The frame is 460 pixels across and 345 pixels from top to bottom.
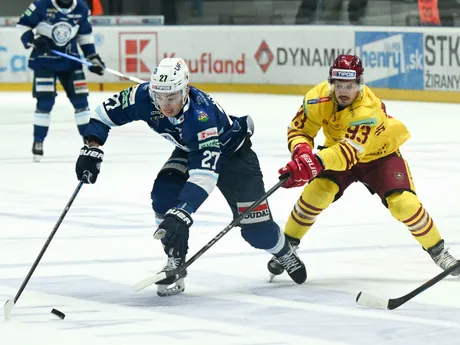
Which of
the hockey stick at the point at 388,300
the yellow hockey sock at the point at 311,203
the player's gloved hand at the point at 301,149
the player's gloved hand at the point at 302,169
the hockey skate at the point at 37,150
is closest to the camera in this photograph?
the hockey stick at the point at 388,300

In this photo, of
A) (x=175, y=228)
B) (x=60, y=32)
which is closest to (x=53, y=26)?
(x=60, y=32)

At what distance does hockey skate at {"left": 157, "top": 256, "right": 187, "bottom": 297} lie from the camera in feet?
15.9

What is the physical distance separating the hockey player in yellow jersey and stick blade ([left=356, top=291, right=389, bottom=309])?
563 millimetres

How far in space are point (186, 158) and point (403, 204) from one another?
94cm

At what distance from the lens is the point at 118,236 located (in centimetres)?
626

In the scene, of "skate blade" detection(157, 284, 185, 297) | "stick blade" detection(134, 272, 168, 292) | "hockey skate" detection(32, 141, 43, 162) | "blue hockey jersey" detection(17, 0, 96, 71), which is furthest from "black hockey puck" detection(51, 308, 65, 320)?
"blue hockey jersey" detection(17, 0, 96, 71)

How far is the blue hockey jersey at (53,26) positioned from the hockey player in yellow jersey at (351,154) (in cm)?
462

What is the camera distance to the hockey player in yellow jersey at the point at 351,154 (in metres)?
5.04

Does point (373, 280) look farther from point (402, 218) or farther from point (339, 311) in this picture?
point (339, 311)

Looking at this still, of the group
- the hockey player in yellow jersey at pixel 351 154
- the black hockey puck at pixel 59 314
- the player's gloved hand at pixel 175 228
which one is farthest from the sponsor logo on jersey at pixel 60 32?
the black hockey puck at pixel 59 314

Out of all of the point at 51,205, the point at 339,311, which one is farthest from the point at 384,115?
the point at 51,205

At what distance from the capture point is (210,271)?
17.6ft

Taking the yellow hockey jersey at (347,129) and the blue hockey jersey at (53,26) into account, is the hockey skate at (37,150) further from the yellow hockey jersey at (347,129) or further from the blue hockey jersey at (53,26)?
the yellow hockey jersey at (347,129)

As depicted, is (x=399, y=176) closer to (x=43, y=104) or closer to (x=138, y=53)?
(x=43, y=104)
